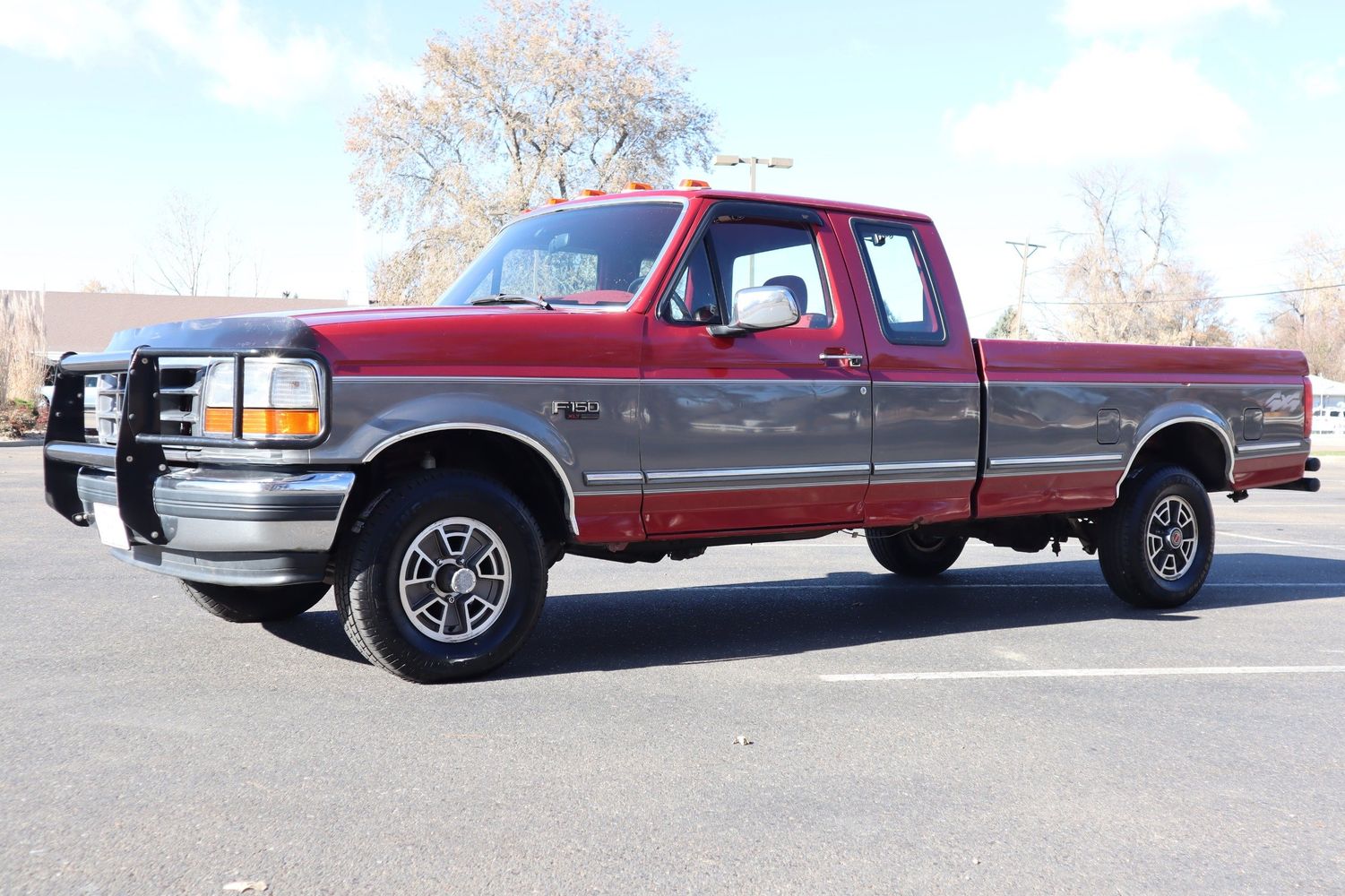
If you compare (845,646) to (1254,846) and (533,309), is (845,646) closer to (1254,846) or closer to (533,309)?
(533,309)

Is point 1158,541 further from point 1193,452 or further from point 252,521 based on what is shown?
point 252,521

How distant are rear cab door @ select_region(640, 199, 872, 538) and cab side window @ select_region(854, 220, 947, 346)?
0.71 feet

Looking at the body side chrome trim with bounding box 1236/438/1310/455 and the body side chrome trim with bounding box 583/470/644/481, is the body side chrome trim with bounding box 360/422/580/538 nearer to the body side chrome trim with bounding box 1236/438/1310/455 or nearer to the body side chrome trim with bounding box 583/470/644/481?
the body side chrome trim with bounding box 583/470/644/481

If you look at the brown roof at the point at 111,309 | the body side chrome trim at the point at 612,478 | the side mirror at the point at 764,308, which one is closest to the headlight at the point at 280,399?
the body side chrome trim at the point at 612,478

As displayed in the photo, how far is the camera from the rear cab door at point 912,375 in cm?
627

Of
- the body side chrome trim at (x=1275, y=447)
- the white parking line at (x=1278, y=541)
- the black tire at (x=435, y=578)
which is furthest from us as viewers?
the white parking line at (x=1278, y=541)

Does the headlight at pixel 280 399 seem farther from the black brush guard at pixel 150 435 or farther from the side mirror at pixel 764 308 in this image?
the side mirror at pixel 764 308

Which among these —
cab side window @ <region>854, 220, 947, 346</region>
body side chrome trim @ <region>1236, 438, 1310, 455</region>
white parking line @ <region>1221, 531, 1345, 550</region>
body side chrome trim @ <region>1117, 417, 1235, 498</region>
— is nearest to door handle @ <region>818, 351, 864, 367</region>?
cab side window @ <region>854, 220, 947, 346</region>

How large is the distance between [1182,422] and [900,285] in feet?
7.19

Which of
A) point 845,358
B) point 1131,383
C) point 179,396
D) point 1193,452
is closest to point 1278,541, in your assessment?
point 1193,452

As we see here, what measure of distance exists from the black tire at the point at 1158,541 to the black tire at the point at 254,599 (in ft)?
14.5

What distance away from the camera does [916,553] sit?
8.62m

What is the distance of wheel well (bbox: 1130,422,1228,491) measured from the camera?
303 inches

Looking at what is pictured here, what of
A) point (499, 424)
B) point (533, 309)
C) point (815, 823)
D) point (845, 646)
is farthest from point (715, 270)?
point (815, 823)
